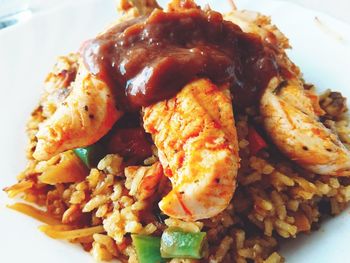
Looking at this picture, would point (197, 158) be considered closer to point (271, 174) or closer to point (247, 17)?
point (271, 174)

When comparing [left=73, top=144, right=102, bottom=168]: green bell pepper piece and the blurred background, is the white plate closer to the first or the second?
the blurred background

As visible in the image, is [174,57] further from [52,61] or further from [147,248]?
[52,61]

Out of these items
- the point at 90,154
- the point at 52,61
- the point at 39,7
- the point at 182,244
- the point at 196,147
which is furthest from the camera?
the point at 39,7

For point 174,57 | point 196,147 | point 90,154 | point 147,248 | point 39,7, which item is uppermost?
point 174,57

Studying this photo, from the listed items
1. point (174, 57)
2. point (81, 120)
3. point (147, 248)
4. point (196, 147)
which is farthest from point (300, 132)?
point (81, 120)

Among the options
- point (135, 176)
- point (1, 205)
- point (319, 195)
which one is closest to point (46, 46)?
point (1, 205)

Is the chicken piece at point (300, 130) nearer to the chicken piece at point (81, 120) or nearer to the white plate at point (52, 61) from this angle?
the white plate at point (52, 61)

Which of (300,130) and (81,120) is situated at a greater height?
(81,120)
